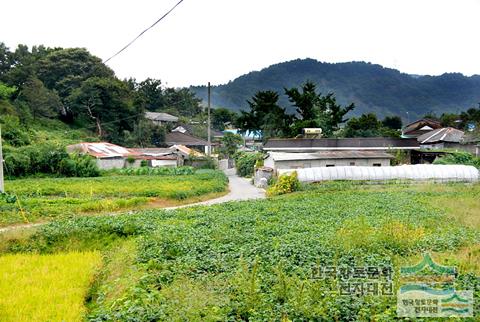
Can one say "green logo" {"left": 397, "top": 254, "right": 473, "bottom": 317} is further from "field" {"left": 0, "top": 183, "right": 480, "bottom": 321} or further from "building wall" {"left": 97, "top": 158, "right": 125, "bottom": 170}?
"building wall" {"left": 97, "top": 158, "right": 125, "bottom": 170}

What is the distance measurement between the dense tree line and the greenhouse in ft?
111

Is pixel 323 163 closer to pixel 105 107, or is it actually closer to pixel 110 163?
pixel 110 163

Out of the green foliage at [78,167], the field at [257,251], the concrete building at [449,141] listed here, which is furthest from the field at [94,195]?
the concrete building at [449,141]

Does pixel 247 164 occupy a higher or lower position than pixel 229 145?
lower

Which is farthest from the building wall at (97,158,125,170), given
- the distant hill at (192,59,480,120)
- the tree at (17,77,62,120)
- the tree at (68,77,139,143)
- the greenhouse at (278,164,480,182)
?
the distant hill at (192,59,480,120)

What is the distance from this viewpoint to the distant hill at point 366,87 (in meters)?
146

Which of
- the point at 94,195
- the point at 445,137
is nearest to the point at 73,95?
the point at 94,195

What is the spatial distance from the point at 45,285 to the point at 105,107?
157 ft

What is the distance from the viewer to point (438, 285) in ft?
23.0

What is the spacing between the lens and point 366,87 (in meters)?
157

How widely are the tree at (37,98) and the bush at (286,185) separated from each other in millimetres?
36829

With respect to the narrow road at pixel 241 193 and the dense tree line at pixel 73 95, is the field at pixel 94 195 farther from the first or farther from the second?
the dense tree line at pixel 73 95

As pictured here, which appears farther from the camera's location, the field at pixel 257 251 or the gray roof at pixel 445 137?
the gray roof at pixel 445 137

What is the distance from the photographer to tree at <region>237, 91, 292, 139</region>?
58906 millimetres
